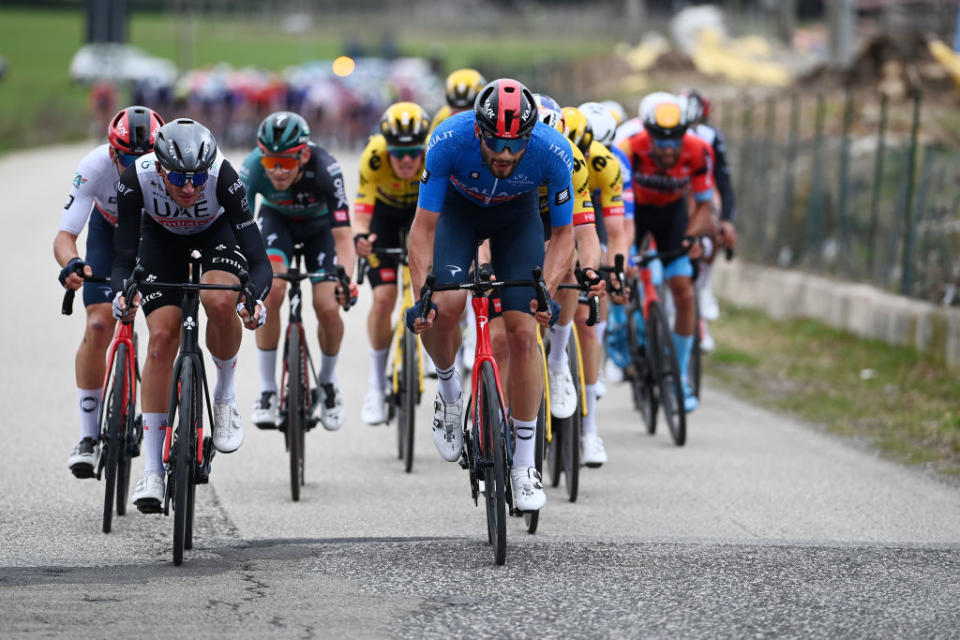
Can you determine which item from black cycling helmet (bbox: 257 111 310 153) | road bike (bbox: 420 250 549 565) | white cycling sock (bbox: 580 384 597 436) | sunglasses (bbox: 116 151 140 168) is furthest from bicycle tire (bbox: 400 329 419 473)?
sunglasses (bbox: 116 151 140 168)

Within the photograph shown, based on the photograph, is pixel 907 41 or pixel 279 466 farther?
pixel 907 41

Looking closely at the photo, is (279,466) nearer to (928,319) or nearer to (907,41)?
(928,319)

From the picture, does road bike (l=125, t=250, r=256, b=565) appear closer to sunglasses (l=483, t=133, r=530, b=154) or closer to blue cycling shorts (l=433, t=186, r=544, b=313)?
blue cycling shorts (l=433, t=186, r=544, b=313)

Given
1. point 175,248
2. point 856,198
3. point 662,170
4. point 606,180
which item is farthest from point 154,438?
point 856,198

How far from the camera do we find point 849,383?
12391 millimetres

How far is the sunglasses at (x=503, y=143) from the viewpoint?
658 cm

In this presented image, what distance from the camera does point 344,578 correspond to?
6.38m

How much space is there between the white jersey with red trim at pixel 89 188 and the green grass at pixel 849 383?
17.0 feet

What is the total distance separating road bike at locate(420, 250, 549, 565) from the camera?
21.7 feet

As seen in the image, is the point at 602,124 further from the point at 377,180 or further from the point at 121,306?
the point at 121,306

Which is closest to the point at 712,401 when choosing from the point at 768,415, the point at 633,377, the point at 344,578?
the point at 768,415

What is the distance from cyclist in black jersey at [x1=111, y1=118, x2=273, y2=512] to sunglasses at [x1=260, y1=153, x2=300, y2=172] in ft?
4.44

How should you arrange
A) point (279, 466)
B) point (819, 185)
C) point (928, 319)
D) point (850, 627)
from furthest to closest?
1. point (819, 185)
2. point (928, 319)
3. point (279, 466)
4. point (850, 627)

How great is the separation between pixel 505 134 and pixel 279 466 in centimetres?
343
